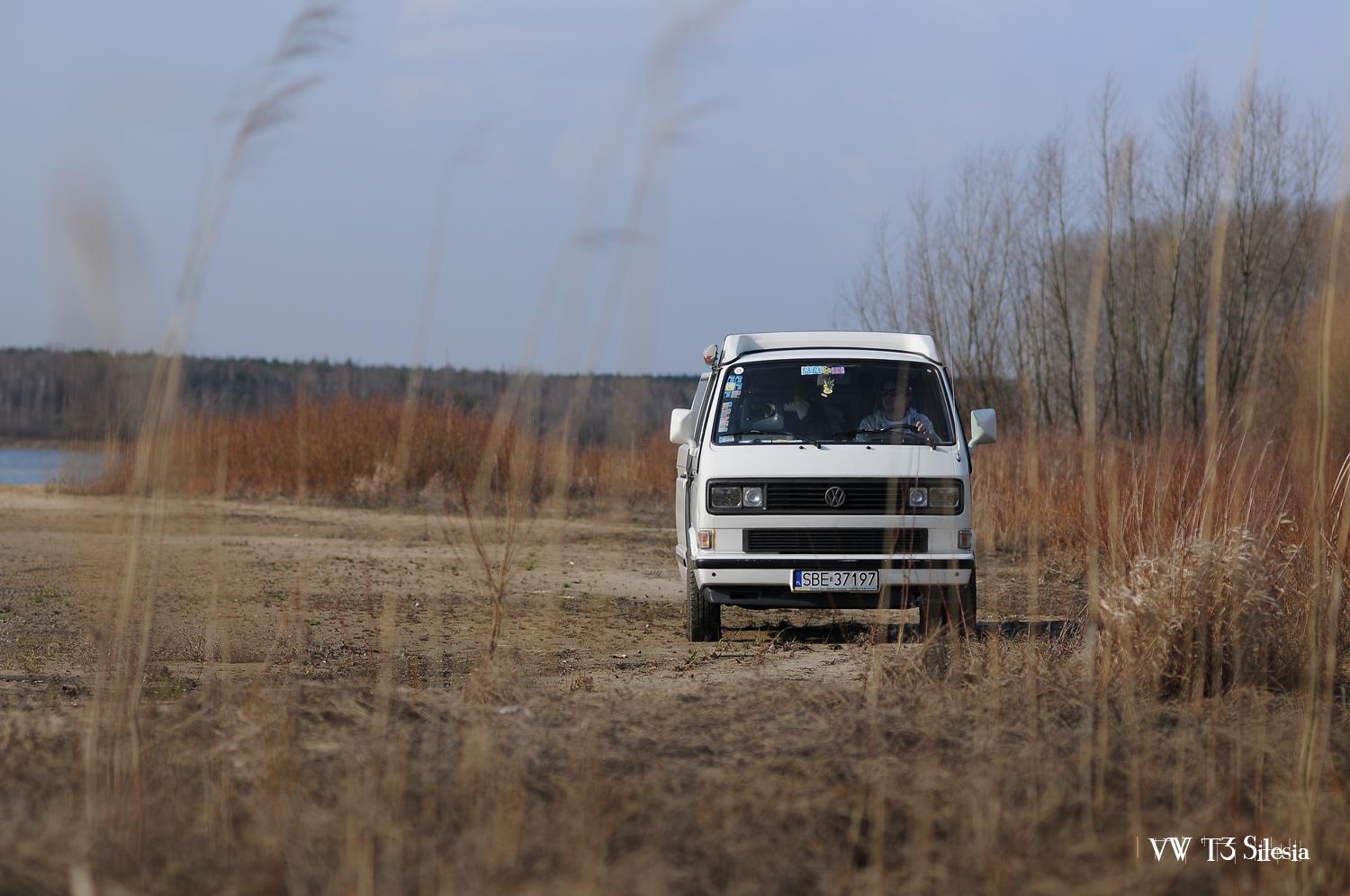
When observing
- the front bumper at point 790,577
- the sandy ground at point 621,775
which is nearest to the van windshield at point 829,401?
the front bumper at point 790,577

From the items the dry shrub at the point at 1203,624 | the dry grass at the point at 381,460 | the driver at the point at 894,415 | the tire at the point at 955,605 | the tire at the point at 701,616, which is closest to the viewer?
the dry shrub at the point at 1203,624

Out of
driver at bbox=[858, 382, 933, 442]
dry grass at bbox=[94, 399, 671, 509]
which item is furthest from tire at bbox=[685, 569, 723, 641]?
dry grass at bbox=[94, 399, 671, 509]

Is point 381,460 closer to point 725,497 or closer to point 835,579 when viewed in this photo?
point 725,497

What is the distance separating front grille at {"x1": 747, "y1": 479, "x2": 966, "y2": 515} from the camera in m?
8.56

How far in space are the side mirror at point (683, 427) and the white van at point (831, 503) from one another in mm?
551

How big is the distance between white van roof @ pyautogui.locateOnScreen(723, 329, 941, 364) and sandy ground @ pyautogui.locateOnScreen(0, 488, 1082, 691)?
5.76 ft

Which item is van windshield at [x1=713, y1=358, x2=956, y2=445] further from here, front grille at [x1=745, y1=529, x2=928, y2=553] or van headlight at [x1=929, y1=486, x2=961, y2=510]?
front grille at [x1=745, y1=529, x2=928, y2=553]

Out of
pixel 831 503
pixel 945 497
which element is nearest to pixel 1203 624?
pixel 945 497

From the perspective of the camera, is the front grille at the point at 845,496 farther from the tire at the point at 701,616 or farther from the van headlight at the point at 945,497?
the tire at the point at 701,616

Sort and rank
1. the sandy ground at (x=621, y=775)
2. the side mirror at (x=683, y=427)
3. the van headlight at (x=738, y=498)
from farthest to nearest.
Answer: the side mirror at (x=683, y=427), the van headlight at (x=738, y=498), the sandy ground at (x=621, y=775)

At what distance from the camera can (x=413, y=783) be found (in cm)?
418

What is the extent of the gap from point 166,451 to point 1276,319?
2136cm

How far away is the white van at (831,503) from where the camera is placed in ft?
28.0

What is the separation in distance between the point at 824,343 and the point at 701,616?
203cm
